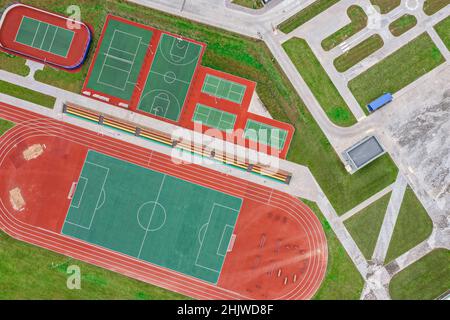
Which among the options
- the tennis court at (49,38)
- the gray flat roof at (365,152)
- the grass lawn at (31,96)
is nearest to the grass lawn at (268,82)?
the gray flat roof at (365,152)

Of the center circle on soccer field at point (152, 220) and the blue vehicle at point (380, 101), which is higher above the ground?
the blue vehicle at point (380, 101)

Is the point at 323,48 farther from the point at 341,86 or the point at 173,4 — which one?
the point at 173,4

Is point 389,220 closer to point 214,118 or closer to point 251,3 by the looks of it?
point 214,118

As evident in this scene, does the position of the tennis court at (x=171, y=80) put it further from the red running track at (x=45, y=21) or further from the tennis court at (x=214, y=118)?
the red running track at (x=45, y=21)

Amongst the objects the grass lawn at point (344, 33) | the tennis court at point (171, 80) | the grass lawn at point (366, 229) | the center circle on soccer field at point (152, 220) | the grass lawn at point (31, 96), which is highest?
the grass lawn at point (344, 33)

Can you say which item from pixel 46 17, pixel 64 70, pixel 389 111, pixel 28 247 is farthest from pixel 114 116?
pixel 389 111

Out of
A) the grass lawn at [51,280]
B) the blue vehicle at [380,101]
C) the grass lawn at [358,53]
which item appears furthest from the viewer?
the grass lawn at [358,53]

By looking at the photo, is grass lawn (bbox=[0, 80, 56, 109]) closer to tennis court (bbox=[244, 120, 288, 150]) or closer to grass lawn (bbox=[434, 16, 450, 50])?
tennis court (bbox=[244, 120, 288, 150])

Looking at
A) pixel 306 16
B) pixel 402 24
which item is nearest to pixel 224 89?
pixel 306 16
